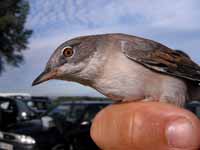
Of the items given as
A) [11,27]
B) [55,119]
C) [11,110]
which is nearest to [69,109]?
[55,119]

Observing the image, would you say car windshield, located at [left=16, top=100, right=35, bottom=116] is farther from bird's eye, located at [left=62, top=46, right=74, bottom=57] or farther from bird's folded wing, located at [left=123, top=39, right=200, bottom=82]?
bird's eye, located at [left=62, top=46, right=74, bottom=57]

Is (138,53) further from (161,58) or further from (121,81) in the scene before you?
(121,81)

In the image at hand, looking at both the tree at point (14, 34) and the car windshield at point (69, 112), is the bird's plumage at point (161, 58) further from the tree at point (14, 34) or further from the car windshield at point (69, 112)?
the tree at point (14, 34)

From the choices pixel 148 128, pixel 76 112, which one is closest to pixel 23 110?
pixel 76 112

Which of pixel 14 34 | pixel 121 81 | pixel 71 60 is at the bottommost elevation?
pixel 121 81

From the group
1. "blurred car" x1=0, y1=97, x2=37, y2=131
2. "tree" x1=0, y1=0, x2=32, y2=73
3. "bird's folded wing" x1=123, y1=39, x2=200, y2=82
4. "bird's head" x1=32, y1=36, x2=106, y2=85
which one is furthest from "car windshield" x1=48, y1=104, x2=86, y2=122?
"tree" x1=0, y1=0, x2=32, y2=73
